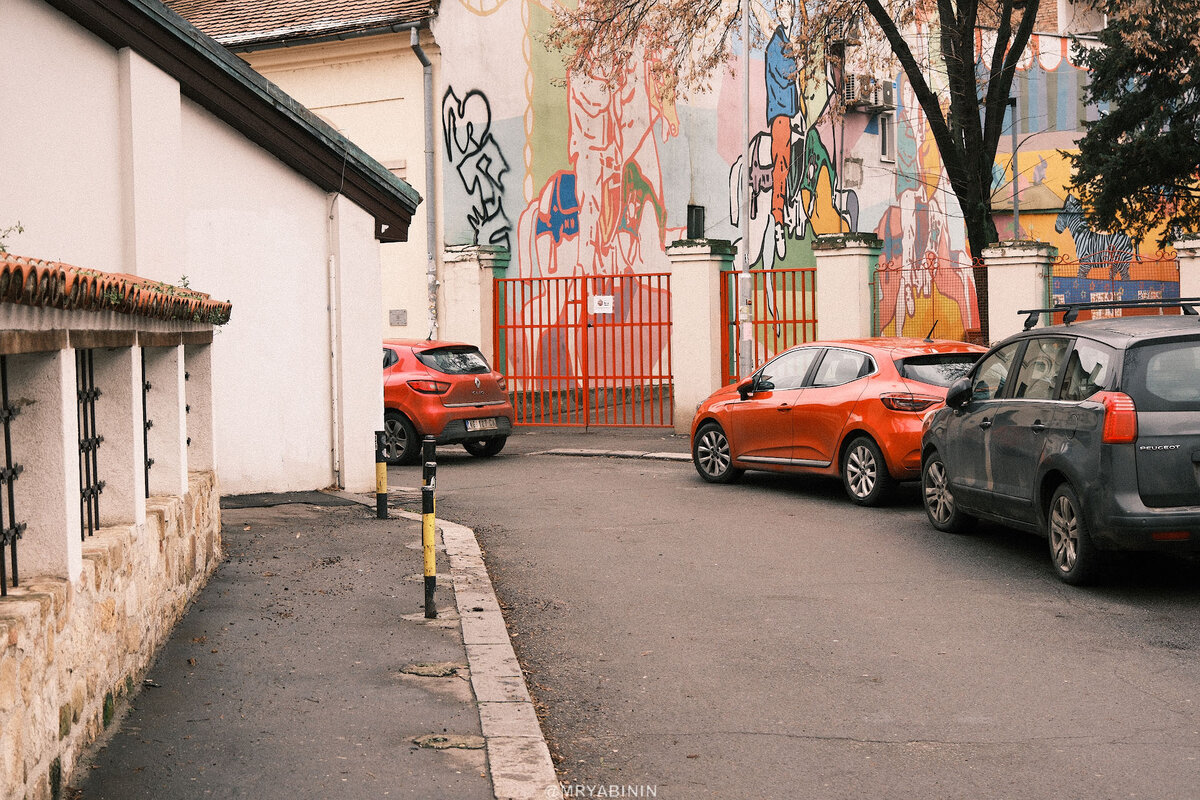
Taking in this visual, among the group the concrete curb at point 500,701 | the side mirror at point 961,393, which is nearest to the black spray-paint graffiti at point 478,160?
the side mirror at point 961,393

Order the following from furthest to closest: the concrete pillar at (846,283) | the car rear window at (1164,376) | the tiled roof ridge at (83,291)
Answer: the concrete pillar at (846,283) → the car rear window at (1164,376) → the tiled roof ridge at (83,291)

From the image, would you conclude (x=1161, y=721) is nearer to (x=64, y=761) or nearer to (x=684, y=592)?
(x=684, y=592)

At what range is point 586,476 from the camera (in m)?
16.3

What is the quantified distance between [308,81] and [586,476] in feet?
41.0

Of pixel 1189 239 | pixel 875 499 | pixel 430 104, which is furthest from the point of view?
pixel 430 104

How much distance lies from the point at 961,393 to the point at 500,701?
5461 mm

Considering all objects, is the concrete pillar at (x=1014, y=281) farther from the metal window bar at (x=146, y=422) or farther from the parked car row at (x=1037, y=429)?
the metal window bar at (x=146, y=422)

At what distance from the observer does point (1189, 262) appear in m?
18.7

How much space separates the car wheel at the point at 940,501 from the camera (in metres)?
11.0

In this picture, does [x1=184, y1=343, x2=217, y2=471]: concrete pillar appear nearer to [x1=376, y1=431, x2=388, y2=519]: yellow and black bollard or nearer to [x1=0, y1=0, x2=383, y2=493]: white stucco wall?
[x1=0, y1=0, x2=383, y2=493]: white stucco wall

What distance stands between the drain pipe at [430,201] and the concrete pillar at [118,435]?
56.8ft

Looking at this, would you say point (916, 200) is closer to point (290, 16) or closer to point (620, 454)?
point (290, 16)

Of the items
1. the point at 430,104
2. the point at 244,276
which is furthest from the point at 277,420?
the point at 430,104

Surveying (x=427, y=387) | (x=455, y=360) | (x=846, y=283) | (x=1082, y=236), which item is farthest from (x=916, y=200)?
(x=427, y=387)
